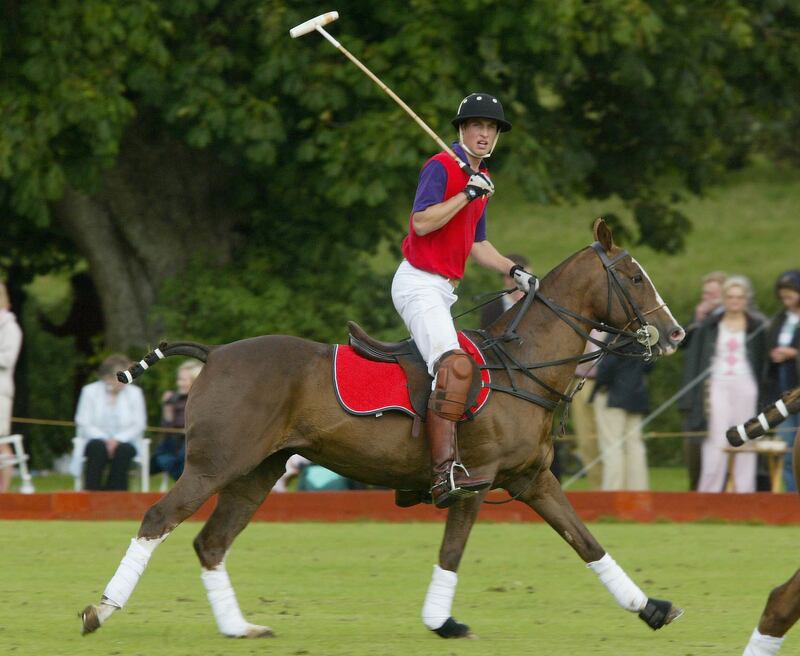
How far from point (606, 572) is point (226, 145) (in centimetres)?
862

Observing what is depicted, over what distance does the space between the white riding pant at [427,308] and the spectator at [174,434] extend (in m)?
6.03

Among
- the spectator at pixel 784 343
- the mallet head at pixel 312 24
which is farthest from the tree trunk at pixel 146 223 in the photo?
the mallet head at pixel 312 24

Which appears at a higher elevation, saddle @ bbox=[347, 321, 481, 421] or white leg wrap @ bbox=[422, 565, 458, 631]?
saddle @ bbox=[347, 321, 481, 421]

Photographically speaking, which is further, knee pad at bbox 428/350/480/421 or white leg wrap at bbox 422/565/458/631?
white leg wrap at bbox 422/565/458/631

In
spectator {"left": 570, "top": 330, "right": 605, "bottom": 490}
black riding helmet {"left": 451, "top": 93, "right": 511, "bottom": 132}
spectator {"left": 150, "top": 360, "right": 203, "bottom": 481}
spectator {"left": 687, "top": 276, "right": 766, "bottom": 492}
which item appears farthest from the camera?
spectator {"left": 570, "top": 330, "right": 605, "bottom": 490}

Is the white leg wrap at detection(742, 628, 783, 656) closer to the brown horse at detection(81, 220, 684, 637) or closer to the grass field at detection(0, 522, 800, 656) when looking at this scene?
the grass field at detection(0, 522, 800, 656)

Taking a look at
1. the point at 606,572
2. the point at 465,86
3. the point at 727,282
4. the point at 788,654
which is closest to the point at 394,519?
the point at 727,282

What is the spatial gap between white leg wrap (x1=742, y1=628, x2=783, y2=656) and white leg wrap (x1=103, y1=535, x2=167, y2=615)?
100 inches

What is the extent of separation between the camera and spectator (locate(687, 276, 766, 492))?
12.1 m

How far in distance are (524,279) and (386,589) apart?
223 cm

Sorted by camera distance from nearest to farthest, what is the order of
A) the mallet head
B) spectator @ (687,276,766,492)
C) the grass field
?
the grass field
the mallet head
spectator @ (687,276,766,492)

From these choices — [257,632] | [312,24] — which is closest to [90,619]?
[257,632]

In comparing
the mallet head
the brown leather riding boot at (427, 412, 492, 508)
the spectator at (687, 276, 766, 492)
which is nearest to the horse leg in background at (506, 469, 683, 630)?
the brown leather riding boot at (427, 412, 492, 508)

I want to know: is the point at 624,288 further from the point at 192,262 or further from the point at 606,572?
the point at 192,262
